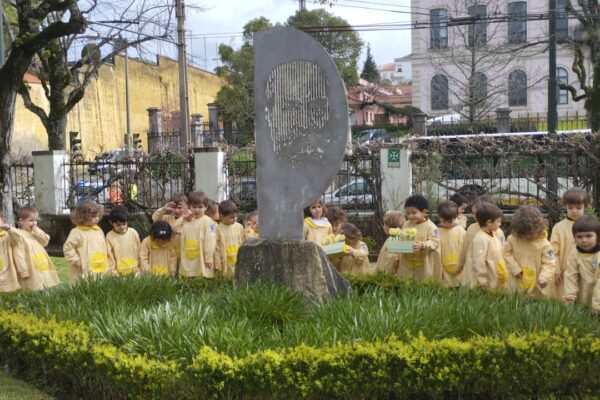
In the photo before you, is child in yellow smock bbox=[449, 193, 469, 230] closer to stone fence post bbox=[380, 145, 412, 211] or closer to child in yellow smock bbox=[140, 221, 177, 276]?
child in yellow smock bbox=[140, 221, 177, 276]

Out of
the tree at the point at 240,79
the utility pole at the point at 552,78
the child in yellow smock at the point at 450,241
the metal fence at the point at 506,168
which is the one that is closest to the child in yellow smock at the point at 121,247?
the child in yellow smock at the point at 450,241

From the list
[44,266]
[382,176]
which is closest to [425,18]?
[382,176]

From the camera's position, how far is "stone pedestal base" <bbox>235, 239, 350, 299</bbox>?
20.6 ft

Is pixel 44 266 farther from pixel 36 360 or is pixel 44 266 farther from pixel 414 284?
pixel 414 284

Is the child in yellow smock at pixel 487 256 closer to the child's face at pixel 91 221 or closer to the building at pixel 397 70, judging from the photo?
the child's face at pixel 91 221

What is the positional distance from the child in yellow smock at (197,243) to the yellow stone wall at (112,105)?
24.1 m

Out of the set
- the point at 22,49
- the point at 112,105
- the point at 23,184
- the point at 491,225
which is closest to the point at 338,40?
the point at 112,105

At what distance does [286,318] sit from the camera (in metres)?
5.67

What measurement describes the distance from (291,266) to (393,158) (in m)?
7.71

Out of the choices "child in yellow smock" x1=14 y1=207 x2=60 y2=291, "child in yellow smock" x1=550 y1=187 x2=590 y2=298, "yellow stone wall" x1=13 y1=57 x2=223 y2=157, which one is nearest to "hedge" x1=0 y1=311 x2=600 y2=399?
"child in yellow smock" x1=550 y1=187 x2=590 y2=298

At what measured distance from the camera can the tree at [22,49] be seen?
1181 centimetres

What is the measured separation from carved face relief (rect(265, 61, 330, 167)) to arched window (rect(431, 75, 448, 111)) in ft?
100

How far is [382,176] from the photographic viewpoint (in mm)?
13867

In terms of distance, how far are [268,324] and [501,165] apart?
349 inches
